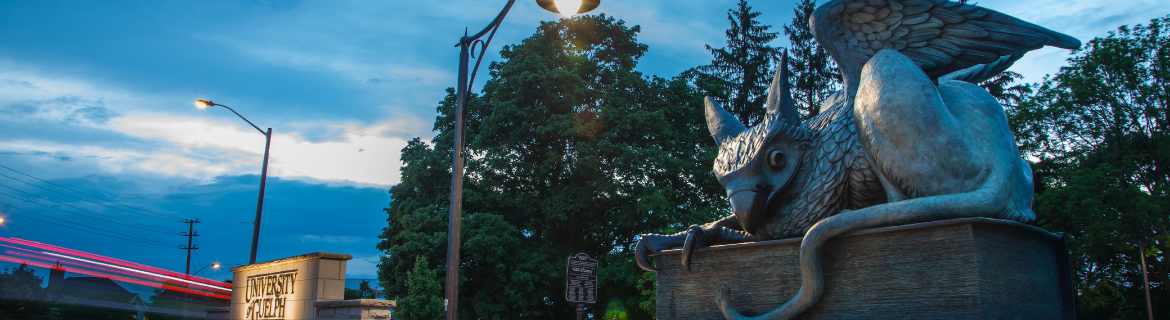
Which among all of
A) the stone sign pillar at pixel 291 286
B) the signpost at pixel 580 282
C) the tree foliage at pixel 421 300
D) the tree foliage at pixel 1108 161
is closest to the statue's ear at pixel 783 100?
the signpost at pixel 580 282

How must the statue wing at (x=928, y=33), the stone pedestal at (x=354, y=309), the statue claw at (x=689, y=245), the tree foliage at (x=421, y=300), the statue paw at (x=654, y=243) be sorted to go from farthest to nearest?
1. the tree foliage at (x=421, y=300)
2. the stone pedestal at (x=354, y=309)
3. the statue paw at (x=654, y=243)
4. the statue claw at (x=689, y=245)
5. the statue wing at (x=928, y=33)

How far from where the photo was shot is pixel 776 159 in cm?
362

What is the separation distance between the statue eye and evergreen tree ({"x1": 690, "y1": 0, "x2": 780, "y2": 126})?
1934cm

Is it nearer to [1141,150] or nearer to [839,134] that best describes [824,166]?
[839,134]

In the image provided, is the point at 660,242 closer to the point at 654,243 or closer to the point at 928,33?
the point at 654,243

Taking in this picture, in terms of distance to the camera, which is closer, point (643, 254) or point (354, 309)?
point (643, 254)

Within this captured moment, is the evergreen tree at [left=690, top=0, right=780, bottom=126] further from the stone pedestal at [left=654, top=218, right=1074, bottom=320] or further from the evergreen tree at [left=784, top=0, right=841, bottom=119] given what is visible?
the stone pedestal at [left=654, top=218, right=1074, bottom=320]

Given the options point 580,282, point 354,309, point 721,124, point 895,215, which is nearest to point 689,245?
point 721,124

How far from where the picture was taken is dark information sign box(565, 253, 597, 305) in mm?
11922

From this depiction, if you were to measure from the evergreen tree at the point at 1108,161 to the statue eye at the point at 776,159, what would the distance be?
665 inches

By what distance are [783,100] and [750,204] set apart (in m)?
0.66

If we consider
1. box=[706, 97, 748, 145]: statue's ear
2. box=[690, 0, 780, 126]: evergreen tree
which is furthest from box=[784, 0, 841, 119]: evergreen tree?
box=[706, 97, 748, 145]: statue's ear

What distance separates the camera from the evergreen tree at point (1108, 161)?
1688 cm

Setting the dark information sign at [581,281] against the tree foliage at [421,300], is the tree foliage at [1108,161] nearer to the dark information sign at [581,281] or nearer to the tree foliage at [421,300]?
the dark information sign at [581,281]
